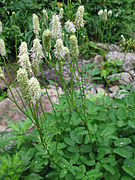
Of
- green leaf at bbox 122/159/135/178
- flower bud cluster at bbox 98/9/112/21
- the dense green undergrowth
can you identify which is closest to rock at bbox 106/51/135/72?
flower bud cluster at bbox 98/9/112/21

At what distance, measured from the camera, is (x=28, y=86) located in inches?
58.0

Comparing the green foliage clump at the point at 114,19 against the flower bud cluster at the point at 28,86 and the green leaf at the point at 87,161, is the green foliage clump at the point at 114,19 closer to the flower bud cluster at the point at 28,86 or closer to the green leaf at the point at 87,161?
the green leaf at the point at 87,161

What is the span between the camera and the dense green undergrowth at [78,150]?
1963mm

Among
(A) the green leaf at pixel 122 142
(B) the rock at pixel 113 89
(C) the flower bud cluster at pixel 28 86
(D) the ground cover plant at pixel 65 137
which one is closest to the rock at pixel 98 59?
(B) the rock at pixel 113 89

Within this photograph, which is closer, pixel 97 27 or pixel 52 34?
pixel 52 34

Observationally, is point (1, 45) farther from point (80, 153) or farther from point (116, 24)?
point (116, 24)

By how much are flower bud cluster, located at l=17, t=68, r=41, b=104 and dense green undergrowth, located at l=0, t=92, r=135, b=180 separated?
465 mm

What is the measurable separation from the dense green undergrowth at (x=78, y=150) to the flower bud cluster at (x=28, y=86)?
0.46 meters

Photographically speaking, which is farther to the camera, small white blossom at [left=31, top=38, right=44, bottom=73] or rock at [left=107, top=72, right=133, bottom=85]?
rock at [left=107, top=72, right=133, bottom=85]

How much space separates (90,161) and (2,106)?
88.8 inches

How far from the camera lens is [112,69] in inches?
192

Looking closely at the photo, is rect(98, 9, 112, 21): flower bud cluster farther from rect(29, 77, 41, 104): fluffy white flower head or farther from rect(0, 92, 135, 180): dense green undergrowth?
rect(29, 77, 41, 104): fluffy white flower head

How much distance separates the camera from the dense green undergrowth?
196 centimetres

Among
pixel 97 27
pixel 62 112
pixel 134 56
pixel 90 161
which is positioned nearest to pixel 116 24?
pixel 97 27
